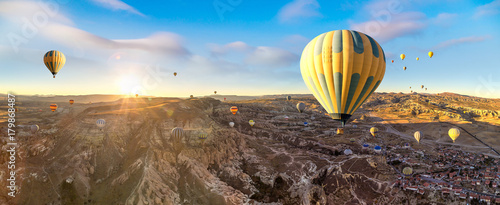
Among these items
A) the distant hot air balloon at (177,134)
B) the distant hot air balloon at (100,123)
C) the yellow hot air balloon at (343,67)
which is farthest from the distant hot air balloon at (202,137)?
the yellow hot air balloon at (343,67)

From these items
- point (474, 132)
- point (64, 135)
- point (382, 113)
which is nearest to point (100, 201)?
point (64, 135)

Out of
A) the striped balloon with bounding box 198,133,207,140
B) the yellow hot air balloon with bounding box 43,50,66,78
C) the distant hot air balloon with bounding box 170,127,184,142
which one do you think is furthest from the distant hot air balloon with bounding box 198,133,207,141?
the yellow hot air balloon with bounding box 43,50,66,78

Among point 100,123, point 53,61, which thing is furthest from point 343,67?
point 53,61

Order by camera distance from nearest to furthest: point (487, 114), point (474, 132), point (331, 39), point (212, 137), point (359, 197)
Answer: point (331, 39) → point (359, 197) → point (212, 137) → point (474, 132) → point (487, 114)

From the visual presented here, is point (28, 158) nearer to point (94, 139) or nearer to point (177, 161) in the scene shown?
point (94, 139)

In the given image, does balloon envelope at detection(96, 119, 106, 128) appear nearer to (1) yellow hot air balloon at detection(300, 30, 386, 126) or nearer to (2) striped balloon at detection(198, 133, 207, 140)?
(2) striped balloon at detection(198, 133, 207, 140)
